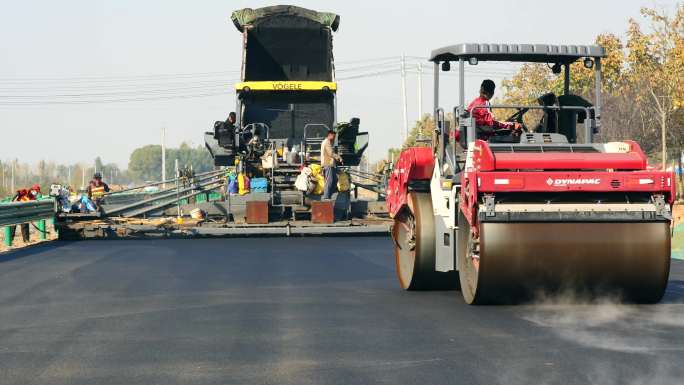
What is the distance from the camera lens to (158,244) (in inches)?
825

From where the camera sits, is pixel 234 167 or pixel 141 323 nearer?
pixel 141 323

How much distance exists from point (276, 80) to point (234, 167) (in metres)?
2.27

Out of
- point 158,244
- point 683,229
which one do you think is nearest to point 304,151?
point 158,244

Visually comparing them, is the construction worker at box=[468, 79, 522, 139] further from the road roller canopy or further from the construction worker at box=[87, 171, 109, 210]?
the construction worker at box=[87, 171, 109, 210]

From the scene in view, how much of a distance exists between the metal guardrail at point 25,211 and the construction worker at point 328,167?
225 inches

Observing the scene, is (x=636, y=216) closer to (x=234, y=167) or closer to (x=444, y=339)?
(x=444, y=339)

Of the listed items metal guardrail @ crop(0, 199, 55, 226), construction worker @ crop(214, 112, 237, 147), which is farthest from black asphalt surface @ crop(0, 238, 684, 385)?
construction worker @ crop(214, 112, 237, 147)

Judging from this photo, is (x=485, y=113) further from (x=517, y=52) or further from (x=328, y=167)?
(x=328, y=167)

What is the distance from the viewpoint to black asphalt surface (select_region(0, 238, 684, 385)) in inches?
283

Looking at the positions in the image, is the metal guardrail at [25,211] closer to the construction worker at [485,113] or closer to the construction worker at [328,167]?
the construction worker at [328,167]

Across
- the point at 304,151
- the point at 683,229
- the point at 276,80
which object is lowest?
Answer: the point at 683,229

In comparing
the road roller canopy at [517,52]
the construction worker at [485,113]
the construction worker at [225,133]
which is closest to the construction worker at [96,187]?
the construction worker at [225,133]

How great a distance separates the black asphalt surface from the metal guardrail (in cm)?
626

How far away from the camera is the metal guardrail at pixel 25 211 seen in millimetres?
20781
